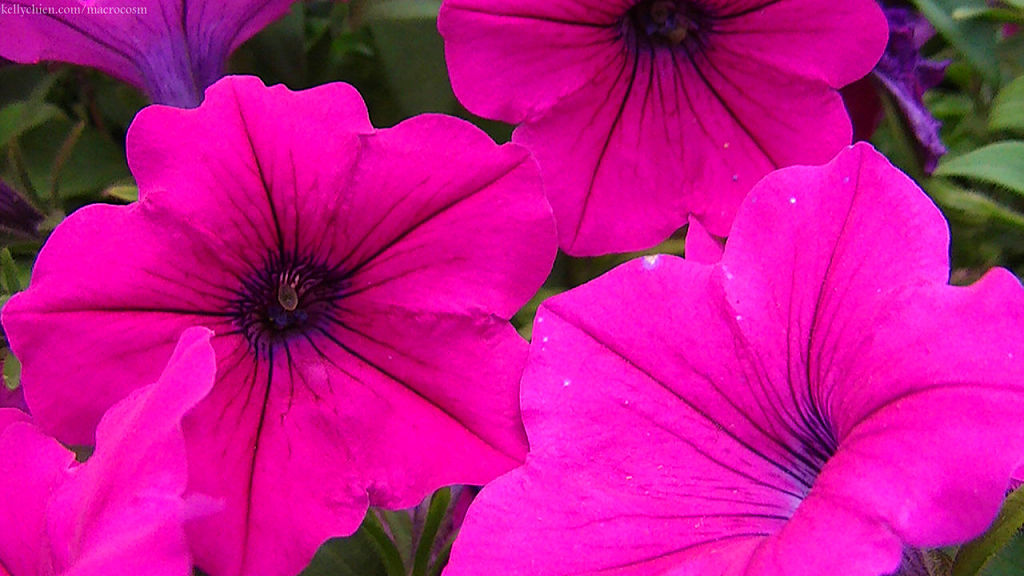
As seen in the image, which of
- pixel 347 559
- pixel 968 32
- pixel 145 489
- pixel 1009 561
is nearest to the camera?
pixel 145 489

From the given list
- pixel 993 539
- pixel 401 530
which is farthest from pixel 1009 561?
pixel 401 530

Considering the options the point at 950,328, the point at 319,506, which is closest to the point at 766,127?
the point at 950,328

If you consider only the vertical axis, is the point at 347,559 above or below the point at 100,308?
below

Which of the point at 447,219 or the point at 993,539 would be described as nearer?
the point at 993,539

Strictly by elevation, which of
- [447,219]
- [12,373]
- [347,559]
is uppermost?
[447,219]

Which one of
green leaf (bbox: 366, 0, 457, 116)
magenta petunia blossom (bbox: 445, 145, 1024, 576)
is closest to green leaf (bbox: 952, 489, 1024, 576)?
magenta petunia blossom (bbox: 445, 145, 1024, 576)

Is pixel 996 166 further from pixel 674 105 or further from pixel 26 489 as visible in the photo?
pixel 26 489
